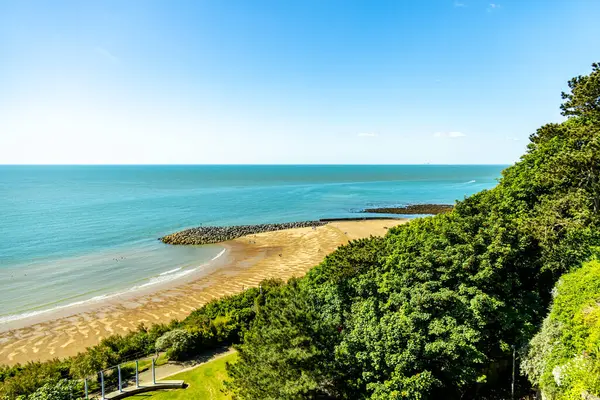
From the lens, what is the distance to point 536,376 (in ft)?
41.2

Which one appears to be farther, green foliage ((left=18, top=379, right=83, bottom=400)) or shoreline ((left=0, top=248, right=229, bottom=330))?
shoreline ((left=0, top=248, right=229, bottom=330))

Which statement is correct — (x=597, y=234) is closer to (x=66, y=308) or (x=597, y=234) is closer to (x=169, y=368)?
(x=169, y=368)

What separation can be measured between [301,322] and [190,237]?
4933 centimetres

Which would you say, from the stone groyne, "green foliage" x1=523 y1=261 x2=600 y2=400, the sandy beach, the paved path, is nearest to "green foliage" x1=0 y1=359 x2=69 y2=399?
the paved path

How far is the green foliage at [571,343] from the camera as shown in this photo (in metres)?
9.92

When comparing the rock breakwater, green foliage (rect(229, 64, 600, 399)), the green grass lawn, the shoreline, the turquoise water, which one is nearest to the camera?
green foliage (rect(229, 64, 600, 399))

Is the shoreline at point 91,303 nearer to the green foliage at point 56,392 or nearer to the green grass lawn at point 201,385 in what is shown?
the green foliage at point 56,392

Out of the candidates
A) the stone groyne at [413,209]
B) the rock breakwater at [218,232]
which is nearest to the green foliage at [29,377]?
the rock breakwater at [218,232]

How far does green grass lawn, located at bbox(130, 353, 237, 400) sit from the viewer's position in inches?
598

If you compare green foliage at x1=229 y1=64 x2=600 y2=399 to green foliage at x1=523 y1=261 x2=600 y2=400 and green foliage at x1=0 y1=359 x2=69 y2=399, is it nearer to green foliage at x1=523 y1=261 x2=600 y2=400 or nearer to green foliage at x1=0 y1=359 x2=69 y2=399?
green foliage at x1=523 y1=261 x2=600 y2=400

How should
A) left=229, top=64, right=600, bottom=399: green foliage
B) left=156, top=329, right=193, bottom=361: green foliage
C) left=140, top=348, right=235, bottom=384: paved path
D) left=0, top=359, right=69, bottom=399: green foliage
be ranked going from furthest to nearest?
left=156, top=329, right=193, bottom=361: green foliage < left=140, top=348, right=235, bottom=384: paved path < left=0, top=359, right=69, bottom=399: green foliage < left=229, top=64, right=600, bottom=399: green foliage

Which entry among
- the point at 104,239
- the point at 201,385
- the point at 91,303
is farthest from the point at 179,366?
the point at 104,239

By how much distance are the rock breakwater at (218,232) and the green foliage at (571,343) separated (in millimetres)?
49296

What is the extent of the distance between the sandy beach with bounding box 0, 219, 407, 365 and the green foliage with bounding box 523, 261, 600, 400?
84.6 ft
